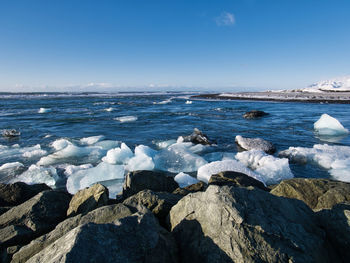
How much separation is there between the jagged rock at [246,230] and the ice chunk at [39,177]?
17.8ft

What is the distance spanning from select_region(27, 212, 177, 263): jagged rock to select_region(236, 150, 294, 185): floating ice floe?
5.17 metres

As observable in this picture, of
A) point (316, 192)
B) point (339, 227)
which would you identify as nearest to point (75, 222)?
point (339, 227)

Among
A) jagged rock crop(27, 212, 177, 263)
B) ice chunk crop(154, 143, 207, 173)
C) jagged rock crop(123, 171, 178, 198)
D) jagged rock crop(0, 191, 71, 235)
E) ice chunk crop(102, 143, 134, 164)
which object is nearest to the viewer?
jagged rock crop(27, 212, 177, 263)

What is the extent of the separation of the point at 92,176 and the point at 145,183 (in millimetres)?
2372

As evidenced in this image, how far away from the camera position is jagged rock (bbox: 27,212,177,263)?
5.64 feet

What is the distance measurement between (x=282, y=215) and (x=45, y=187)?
221 inches

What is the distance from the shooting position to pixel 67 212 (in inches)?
154

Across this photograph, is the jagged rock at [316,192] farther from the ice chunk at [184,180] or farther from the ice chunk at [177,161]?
the ice chunk at [177,161]

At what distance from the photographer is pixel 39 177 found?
21.4 ft

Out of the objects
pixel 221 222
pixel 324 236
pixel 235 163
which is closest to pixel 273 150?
pixel 235 163

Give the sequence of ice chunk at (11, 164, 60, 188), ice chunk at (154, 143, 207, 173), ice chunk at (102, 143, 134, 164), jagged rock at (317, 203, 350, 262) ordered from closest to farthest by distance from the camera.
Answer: jagged rock at (317, 203, 350, 262) < ice chunk at (11, 164, 60, 188) < ice chunk at (154, 143, 207, 173) < ice chunk at (102, 143, 134, 164)

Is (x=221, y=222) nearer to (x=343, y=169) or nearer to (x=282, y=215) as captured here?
(x=282, y=215)

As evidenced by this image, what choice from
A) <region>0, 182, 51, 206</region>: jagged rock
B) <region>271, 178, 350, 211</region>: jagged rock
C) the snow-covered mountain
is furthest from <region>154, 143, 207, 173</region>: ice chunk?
the snow-covered mountain

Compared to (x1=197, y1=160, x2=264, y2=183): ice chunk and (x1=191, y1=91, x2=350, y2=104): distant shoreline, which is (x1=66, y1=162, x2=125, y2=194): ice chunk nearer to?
(x1=197, y1=160, x2=264, y2=183): ice chunk
